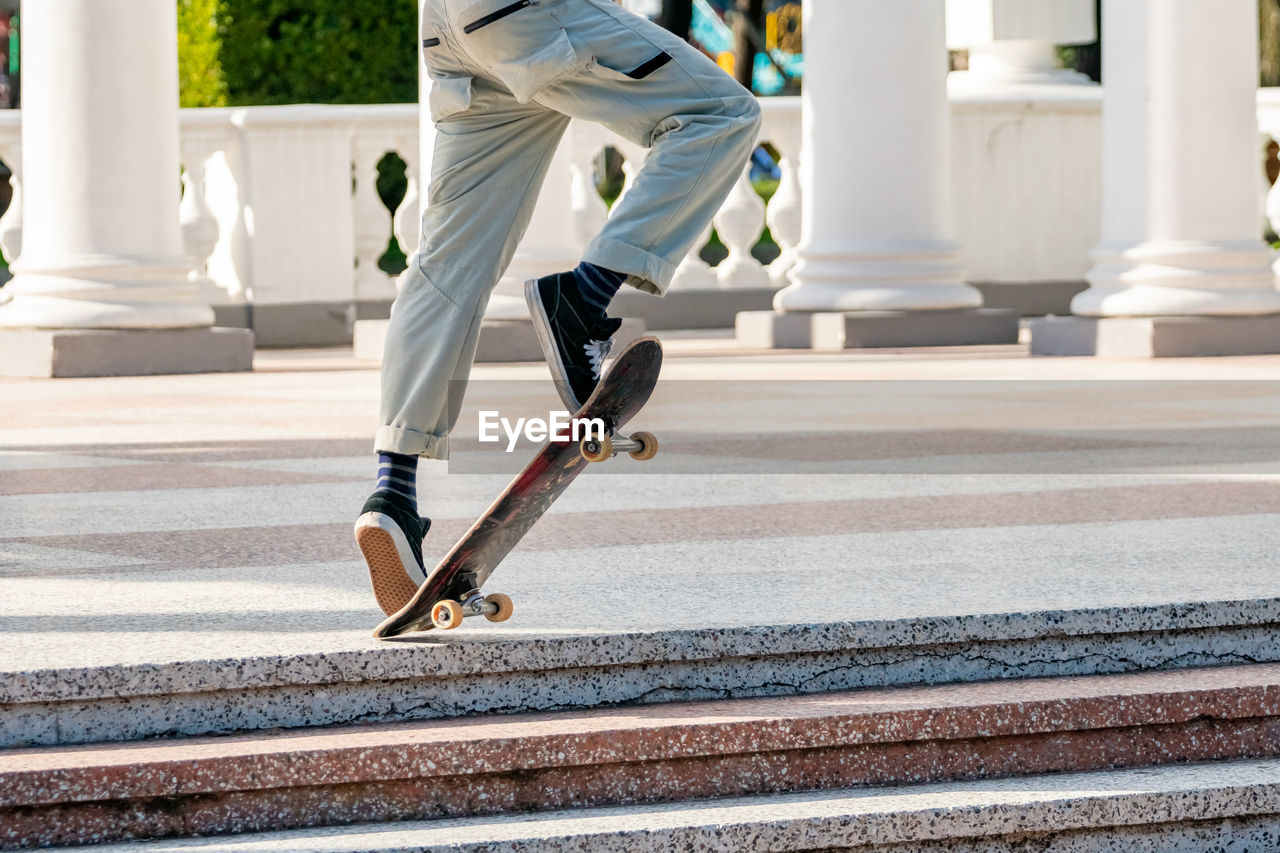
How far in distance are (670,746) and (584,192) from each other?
39.3 ft

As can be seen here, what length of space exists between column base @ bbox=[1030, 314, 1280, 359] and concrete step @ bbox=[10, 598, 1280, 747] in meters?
8.29

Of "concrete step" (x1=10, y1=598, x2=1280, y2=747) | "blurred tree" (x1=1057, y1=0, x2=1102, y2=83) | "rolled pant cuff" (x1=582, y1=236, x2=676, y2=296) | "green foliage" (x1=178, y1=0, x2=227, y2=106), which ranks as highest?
"blurred tree" (x1=1057, y1=0, x2=1102, y2=83)

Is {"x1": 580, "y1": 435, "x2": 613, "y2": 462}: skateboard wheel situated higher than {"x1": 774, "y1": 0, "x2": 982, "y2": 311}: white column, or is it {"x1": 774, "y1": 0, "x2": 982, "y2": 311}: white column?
{"x1": 774, "y1": 0, "x2": 982, "y2": 311}: white column

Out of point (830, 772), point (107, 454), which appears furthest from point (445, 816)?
point (107, 454)

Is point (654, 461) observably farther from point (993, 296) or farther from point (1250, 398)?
point (993, 296)

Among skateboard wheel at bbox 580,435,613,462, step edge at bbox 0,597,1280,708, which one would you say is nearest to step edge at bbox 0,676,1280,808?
step edge at bbox 0,597,1280,708

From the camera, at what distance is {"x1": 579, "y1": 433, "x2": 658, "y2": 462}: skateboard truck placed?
3881mm

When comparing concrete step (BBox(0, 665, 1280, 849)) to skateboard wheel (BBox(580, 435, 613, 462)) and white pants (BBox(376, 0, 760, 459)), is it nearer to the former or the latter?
skateboard wheel (BBox(580, 435, 613, 462))

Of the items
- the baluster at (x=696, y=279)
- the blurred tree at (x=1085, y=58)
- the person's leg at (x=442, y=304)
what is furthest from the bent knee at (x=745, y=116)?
the blurred tree at (x=1085, y=58)

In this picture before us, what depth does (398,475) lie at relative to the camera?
13.5 feet

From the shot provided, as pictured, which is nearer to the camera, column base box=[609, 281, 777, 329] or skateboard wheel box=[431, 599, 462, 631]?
skateboard wheel box=[431, 599, 462, 631]

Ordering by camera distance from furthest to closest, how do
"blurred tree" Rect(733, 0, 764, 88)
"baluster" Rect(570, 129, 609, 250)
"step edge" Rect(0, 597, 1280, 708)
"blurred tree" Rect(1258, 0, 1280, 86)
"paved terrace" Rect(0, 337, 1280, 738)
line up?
"blurred tree" Rect(1258, 0, 1280, 86) → "blurred tree" Rect(733, 0, 764, 88) → "baluster" Rect(570, 129, 609, 250) → "paved terrace" Rect(0, 337, 1280, 738) → "step edge" Rect(0, 597, 1280, 708)

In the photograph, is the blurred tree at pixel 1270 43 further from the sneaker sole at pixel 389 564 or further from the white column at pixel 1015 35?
the sneaker sole at pixel 389 564

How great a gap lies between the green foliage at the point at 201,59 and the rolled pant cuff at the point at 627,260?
22.8m
